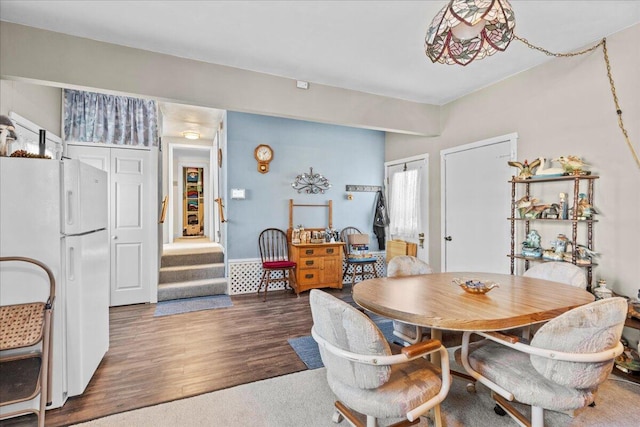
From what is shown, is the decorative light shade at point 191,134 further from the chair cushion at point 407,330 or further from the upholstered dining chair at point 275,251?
the chair cushion at point 407,330

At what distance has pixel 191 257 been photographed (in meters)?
5.11

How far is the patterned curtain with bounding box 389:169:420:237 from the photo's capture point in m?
4.83

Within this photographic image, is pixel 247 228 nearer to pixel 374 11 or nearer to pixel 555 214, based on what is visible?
pixel 374 11

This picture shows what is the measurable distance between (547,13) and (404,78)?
1347mm

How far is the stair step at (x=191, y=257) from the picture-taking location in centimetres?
499

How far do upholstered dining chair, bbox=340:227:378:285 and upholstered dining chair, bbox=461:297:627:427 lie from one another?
3447mm

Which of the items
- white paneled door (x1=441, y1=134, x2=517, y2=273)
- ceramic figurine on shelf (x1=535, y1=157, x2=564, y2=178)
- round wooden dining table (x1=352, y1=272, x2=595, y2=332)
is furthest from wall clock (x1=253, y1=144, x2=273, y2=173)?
ceramic figurine on shelf (x1=535, y1=157, x2=564, y2=178)

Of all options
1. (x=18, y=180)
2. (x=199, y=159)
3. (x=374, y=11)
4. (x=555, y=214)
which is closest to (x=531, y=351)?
(x=555, y=214)

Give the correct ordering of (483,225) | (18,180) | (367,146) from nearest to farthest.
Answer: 1. (18,180)
2. (483,225)
3. (367,146)

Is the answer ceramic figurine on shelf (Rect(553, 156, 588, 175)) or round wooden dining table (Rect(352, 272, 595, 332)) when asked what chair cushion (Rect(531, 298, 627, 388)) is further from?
ceramic figurine on shelf (Rect(553, 156, 588, 175))

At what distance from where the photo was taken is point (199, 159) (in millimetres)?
8211

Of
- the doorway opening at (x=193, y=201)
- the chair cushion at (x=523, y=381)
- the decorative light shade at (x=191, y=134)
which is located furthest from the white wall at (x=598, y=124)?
the doorway opening at (x=193, y=201)

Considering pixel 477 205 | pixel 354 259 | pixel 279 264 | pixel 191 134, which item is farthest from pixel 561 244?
pixel 191 134

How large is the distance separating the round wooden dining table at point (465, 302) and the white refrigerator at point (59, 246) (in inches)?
73.2
